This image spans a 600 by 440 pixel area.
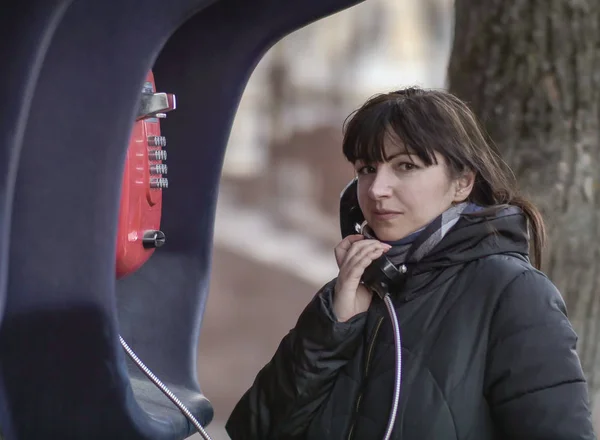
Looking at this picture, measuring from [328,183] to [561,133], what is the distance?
2783mm

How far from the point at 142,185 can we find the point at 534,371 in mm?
550

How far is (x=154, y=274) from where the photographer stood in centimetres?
156

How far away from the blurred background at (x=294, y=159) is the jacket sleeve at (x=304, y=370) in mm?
3289

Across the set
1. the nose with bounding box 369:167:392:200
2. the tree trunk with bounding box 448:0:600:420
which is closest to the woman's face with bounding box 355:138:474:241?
the nose with bounding box 369:167:392:200

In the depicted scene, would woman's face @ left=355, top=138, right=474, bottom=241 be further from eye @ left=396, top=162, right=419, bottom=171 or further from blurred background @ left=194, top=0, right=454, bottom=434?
blurred background @ left=194, top=0, right=454, bottom=434

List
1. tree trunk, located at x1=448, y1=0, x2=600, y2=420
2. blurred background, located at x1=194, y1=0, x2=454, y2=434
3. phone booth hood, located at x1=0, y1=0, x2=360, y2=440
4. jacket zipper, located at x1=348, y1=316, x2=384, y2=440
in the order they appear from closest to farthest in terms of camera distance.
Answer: phone booth hood, located at x1=0, y1=0, x2=360, y2=440 < jacket zipper, located at x1=348, y1=316, x2=384, y2=440 < tree trunk, located at x1=448, y1=0, x2=600, y2=420 < blurred background, located at x1=194, y1=0, x2=454, y2=434

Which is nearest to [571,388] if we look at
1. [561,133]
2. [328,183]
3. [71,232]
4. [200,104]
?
[71,232]

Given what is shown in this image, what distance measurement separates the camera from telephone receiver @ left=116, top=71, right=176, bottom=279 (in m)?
1.33

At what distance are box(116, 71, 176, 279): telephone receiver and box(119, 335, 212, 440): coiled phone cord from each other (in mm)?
106

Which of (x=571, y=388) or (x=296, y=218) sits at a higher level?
(x=571, y=388)

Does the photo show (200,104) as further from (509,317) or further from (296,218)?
(296,218)

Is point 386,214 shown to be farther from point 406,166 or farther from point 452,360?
point 452,360

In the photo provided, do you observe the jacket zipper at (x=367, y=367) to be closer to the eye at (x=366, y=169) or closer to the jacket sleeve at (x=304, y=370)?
the jacket sleeve at (x=304, y=370)

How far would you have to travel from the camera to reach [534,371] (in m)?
1.18
